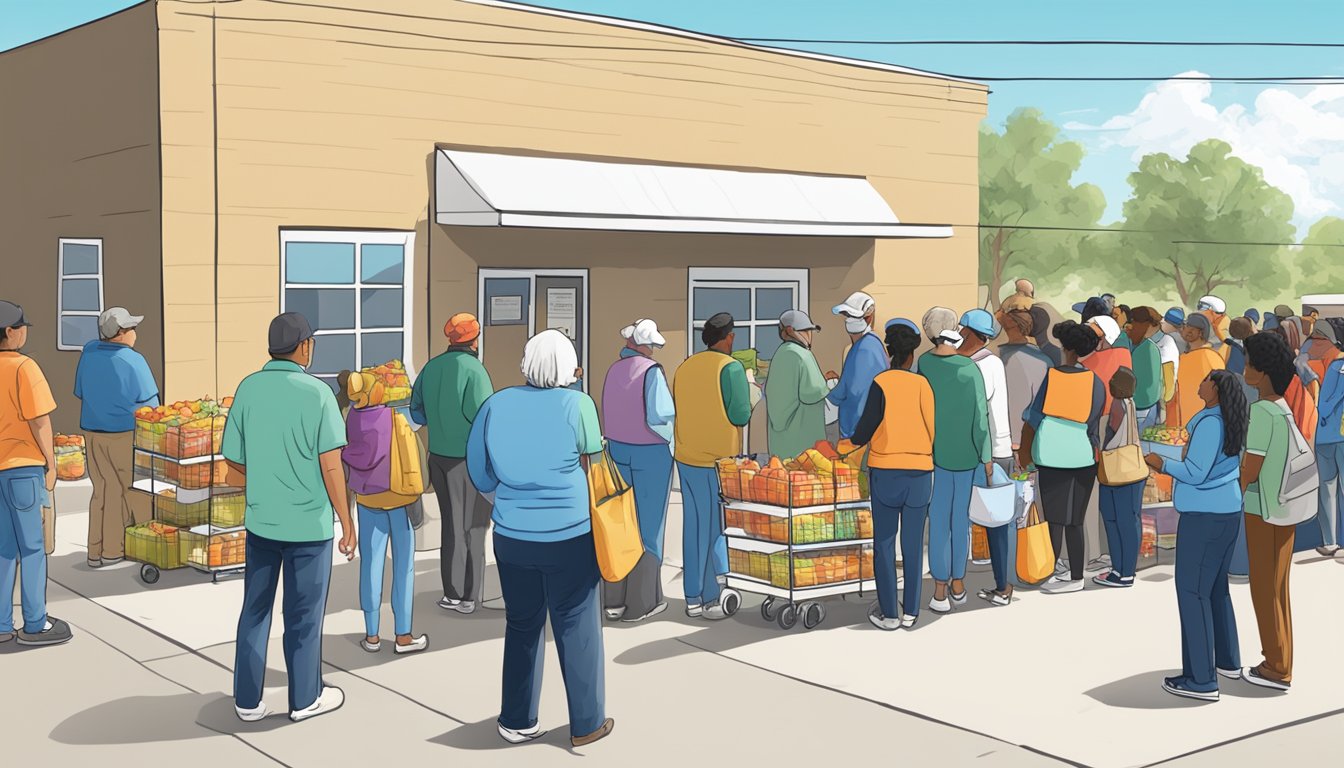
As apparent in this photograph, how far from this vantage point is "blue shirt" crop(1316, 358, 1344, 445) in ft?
34.5

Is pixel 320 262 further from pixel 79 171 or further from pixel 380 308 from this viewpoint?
pixel 79 171

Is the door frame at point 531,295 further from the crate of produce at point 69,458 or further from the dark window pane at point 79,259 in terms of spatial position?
the crate of produce at point 69,458

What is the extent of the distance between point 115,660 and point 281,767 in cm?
233

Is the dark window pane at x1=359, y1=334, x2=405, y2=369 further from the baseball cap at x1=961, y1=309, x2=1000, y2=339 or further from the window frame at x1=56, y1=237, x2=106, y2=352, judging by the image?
the baseball cap at x1=961, y1=309, x2=1000, y2=339

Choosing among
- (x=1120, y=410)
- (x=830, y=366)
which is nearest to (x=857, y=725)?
(x=1120, y=410)

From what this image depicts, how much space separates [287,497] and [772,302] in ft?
37.5

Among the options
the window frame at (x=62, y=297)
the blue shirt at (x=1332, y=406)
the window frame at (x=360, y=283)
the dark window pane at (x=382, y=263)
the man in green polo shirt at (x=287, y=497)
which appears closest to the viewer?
the man in green polo shirt at (x=287, y=497)

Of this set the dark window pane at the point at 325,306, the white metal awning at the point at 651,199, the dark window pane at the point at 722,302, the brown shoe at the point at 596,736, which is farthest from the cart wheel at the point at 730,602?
the dark window pane at the point at 722,302

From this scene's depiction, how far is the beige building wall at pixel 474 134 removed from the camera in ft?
41.9

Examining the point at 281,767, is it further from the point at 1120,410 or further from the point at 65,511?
the point at 65,511

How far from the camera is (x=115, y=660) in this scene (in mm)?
7824

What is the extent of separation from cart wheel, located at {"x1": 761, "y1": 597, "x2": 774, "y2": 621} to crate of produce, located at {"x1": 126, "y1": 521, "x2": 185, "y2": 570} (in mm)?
4360

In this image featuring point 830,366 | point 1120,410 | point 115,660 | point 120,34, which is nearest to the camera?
point 115,660

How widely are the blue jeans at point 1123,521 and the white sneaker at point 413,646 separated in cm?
489
